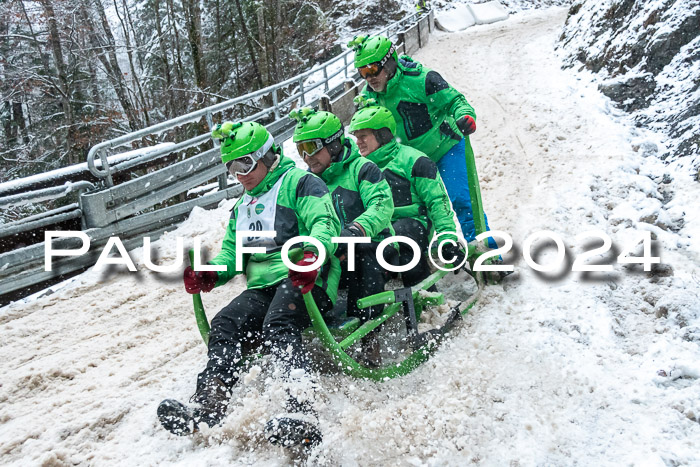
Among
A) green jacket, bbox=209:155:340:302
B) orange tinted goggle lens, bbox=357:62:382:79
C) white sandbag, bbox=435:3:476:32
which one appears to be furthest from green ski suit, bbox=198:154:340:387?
white sandbag, bbox=435:3:476:32

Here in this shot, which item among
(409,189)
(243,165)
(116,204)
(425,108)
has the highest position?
(425,108)

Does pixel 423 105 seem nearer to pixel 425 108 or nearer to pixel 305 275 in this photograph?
pixel 425 108

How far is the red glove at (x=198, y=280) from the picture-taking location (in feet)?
11.2

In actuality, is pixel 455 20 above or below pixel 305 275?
above

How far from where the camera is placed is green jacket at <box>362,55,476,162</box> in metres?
5.23

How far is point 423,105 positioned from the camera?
530 centimetres

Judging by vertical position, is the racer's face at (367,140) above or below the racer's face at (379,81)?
below

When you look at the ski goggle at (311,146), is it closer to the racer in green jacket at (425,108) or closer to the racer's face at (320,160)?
the racer's face at (320,160)

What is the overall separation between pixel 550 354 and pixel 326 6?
23.7m

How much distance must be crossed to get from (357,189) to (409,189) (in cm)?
59

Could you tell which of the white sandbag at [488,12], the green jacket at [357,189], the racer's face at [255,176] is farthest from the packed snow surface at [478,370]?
the white sandbag at [488,12]

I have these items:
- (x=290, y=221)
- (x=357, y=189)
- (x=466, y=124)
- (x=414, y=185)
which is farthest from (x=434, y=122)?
(x=290, y=221)

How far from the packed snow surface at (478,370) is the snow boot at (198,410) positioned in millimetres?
80

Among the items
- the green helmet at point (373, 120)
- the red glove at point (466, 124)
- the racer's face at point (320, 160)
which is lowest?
the racer's face at point (320, 160)
